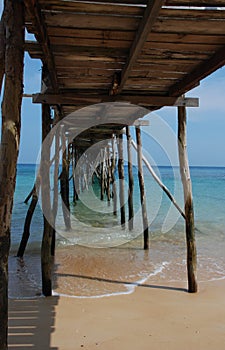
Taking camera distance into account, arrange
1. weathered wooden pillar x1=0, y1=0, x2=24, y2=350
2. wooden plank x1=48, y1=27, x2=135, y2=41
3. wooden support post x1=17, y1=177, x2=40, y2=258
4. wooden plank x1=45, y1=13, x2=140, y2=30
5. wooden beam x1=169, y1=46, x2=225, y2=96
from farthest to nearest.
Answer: wooden support post x1=17, y1=177, x2=40, y2=258, wooden beam x1=169, y1=46, x2=225, y2=96, wooden plank x1=48, y1=27, x2=135, y2=41, wooden plank x1=45, y1=13, x2=140, y2=30, weathered wooden pillar x1=0, y1=0, x2=24, y2=350

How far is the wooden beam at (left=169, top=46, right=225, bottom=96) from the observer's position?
3019 mm

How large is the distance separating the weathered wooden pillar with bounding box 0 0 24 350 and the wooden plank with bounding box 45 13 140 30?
330 mm

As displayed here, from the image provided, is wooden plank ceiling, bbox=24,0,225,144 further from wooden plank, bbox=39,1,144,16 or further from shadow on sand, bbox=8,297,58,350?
shadow on sand, bbox=8,297,58,350

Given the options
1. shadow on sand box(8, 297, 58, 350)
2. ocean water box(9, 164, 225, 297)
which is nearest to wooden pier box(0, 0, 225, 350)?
shadow on sand box(8, 297, 58, 350)

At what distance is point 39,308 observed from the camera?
11.7 feet

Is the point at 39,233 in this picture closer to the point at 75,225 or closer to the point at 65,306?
the point at 75,225

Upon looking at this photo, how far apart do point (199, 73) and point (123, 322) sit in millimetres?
2743

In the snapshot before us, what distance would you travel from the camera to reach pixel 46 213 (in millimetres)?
4262

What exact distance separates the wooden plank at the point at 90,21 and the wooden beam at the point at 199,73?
0.98m

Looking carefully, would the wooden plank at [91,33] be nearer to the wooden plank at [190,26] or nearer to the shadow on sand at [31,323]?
the wooden plank at [190,26]

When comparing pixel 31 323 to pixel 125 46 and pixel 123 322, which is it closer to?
pixel 123 322

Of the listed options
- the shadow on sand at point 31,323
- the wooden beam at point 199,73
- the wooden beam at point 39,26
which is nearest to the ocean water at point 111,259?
the shadow on sand at point 31,323

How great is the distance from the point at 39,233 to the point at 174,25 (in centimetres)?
736

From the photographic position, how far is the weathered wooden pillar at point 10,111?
193 centimetres
